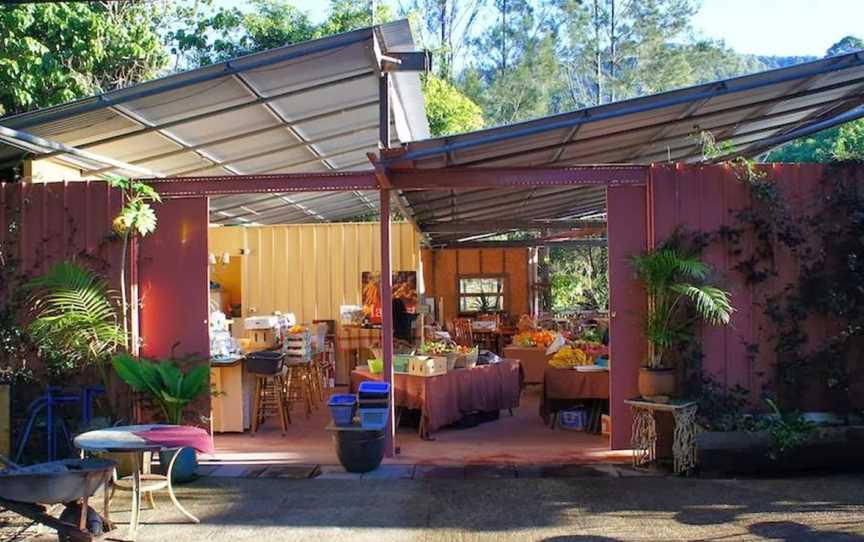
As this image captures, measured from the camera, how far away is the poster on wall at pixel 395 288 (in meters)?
13.8

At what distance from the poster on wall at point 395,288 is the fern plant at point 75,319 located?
6454 mm

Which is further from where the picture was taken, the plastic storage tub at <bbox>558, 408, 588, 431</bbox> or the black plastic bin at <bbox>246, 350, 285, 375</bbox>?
the plastic storage tub at <bbox>558, 408, 588, 431</bbox>

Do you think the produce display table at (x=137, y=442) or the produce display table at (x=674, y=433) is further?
the produce display table at (x=674, y=433)

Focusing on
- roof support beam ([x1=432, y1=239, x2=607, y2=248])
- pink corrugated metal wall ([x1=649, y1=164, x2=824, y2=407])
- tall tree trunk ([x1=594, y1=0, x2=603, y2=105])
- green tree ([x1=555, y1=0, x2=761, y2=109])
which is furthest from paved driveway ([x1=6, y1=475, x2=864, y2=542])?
tall tree trunk ([x1=594, y1=0, x2=603, y2=105])

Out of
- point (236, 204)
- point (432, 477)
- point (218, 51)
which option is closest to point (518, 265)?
point (236, 204)

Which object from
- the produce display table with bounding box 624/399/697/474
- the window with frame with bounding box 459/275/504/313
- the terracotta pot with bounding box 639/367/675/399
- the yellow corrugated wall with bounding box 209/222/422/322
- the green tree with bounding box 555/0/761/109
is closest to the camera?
the produce display table with bounding box 624/399/697/474

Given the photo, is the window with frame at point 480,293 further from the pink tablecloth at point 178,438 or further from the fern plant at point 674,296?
the pink tablecloth at point 178,438

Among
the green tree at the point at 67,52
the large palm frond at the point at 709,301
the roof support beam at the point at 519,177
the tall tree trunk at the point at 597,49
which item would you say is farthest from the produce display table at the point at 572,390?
the tall tree trunk at the point at 597,49

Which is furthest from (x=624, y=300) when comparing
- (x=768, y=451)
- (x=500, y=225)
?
(x=500, y=225)

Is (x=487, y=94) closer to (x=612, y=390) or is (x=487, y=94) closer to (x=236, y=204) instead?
(x=236, y=204)

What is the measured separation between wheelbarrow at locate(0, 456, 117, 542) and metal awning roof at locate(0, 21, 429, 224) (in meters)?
3.13

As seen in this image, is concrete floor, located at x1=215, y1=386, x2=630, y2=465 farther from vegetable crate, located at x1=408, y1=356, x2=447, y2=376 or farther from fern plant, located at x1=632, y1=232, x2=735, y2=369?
fern plant, located at x1=632, y1=232, x2=735, y2=369

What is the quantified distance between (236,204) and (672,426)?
767 cm

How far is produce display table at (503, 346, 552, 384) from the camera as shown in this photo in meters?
12.3
